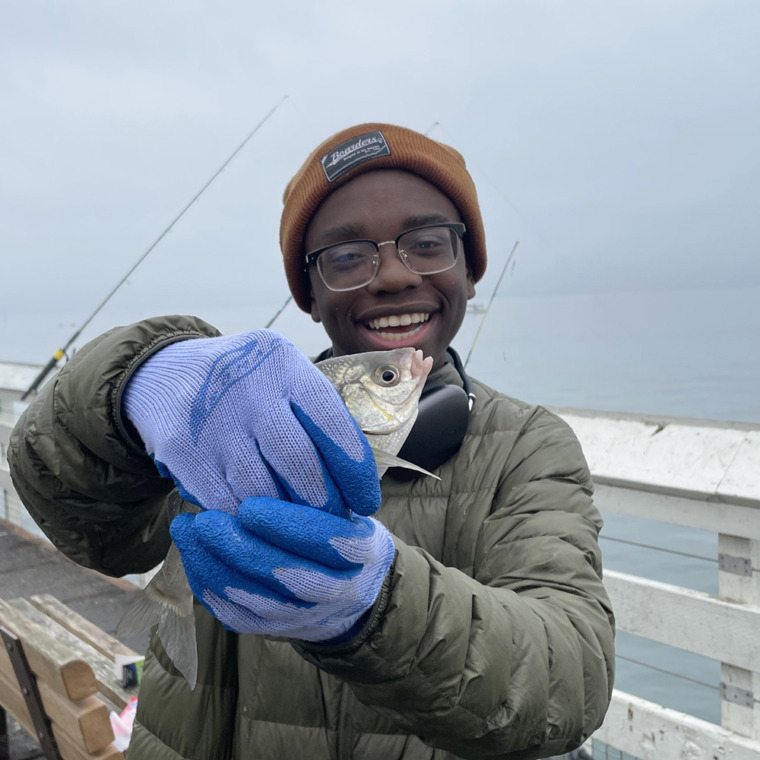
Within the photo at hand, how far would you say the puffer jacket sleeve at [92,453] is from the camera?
53.2 inches

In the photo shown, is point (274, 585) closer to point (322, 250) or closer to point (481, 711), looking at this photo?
point (481, 711)

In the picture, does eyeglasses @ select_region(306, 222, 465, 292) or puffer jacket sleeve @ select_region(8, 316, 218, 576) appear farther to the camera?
eyeglasses @ select_region(306, 222, 465, 292)

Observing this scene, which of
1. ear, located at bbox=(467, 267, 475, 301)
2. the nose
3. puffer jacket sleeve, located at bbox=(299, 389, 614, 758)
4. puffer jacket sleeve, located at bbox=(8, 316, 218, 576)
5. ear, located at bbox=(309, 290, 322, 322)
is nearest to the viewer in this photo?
puffer jacket sleeve, located at bbox=(299, 389, 614, 758)

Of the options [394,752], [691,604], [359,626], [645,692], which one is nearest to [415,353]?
[359,626]

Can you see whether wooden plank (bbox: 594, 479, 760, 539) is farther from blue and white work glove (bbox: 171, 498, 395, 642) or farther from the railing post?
blue and white work glove (bbox: 171, 498, 395, 642)

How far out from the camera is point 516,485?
1525 mm

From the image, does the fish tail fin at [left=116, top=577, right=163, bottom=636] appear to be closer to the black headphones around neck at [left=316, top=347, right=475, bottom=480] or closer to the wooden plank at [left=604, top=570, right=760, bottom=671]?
the black headphones around neck at [left=316, top=347, right=475, bottom=480]

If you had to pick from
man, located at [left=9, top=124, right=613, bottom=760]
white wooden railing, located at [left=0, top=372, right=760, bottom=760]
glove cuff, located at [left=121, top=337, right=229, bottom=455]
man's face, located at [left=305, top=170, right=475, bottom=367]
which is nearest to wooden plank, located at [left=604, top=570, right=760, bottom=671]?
white wooden railing, located at [left=0, top=372, right=760, bottom=760]

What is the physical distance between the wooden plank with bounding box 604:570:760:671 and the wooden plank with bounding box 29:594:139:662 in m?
2.07

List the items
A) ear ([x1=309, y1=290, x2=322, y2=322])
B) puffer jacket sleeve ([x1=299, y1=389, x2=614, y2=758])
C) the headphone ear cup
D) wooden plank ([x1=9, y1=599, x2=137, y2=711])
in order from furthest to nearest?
wooden plank ([x1=9, y1=599, x2=137, y2=711]), ear ([x1=309, y1=290, x2=322, y2=322]), the headphone ear cup, puffer jacket sleeve ([x1=299, y1=389, x2=614, y2=758])

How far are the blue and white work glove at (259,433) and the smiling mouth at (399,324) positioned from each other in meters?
0.73

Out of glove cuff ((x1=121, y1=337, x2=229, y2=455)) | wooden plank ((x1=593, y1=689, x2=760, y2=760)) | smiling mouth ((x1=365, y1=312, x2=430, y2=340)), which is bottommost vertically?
wooden plank ((x1=593, y1=689, x2=760, y2=760))

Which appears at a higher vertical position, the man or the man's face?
the man's face

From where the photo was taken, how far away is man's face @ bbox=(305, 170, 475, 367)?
72.2 inches
